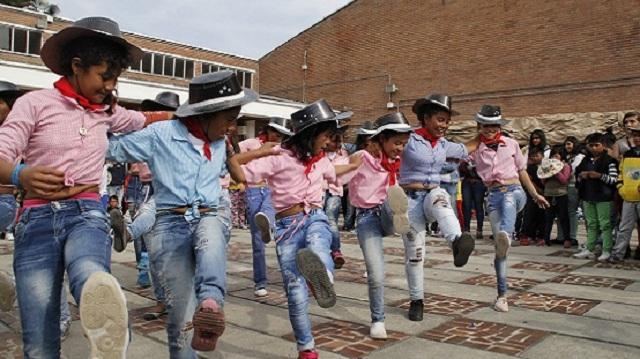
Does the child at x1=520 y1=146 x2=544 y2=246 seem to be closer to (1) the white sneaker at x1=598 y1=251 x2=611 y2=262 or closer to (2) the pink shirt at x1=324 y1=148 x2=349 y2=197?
(1) the white sneaker at x1=598 y1=251 x2=611 y2=262

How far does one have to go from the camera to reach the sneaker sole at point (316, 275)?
3.43 m

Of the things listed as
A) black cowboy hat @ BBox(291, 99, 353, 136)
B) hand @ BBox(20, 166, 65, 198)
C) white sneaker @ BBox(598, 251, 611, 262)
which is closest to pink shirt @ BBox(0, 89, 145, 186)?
hand @ BBox(20, 166, 65, 198)

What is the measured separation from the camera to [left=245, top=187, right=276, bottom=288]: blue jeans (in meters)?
5.98

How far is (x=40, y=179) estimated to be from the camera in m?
2.46

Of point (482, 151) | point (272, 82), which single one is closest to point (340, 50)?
point (272, 82)

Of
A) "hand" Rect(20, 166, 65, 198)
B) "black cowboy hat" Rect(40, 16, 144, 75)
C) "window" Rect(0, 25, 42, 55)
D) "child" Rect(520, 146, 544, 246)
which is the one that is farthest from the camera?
"window" Rect(0, 25, 42, 55)

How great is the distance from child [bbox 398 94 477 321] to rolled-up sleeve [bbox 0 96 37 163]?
118 inches

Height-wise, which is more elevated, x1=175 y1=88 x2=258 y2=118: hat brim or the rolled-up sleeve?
x1=175 y1=88 x2=258 y2=118: hat brim

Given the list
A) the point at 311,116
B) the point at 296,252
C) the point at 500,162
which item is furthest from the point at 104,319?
the point at 500,162

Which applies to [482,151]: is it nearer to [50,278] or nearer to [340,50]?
[50,278]

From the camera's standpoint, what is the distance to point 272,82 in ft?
103

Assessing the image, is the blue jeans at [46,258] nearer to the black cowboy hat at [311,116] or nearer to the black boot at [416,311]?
the black cowboy hat at [311,116]

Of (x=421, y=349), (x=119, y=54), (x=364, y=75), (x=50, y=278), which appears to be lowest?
(x=421, y=349)

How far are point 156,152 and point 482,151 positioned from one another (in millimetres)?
4028
